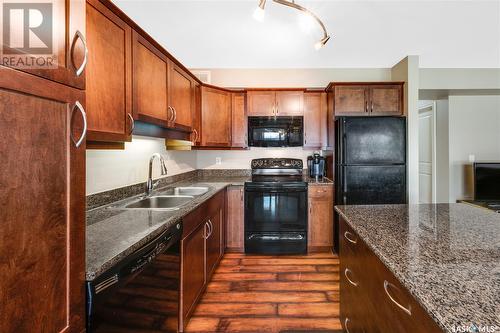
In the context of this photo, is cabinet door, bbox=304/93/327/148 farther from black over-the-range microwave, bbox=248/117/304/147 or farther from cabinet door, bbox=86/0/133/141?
cabinet door, bbox=86/0/133/141

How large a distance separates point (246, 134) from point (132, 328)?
2.70m

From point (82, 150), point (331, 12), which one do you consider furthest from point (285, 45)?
point (82, 150)

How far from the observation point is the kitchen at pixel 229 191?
688 millimetres

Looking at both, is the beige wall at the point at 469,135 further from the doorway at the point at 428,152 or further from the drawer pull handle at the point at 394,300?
the drawer pull handle at the point at 394,300

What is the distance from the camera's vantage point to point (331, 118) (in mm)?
3314

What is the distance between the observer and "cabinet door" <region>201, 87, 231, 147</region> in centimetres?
316

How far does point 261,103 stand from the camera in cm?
347

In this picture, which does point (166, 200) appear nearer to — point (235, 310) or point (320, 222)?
point (235, 310)

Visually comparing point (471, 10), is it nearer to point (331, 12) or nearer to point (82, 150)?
point (331, 12)

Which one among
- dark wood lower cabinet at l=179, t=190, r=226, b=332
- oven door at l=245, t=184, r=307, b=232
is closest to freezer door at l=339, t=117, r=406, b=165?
oven door at l=245, t=184, r=307, b=232

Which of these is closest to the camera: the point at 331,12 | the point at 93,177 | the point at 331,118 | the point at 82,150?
the point at 82,150

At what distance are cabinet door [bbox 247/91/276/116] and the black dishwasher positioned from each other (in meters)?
2.26

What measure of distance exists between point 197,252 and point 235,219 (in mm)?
1233

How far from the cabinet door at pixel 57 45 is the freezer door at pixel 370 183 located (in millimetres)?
2836
